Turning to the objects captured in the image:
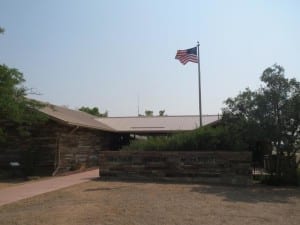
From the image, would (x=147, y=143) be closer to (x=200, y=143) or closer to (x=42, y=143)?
(x=200, y=143)

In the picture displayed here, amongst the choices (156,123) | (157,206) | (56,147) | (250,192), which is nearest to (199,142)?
(250,192)

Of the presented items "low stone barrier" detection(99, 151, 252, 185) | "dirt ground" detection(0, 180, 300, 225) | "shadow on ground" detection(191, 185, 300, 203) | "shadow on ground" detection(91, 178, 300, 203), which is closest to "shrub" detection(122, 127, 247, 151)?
"low stone barrier" detection(99, 151, 252, 185)

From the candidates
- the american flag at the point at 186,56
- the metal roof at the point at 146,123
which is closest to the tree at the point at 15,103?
the metal roof at the point at 146,123

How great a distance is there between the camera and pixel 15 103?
715 inches

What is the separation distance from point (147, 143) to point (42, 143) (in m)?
5.86

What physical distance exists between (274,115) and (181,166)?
4.26 m

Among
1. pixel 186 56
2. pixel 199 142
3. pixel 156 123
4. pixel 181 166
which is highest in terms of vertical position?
pixel 186 56

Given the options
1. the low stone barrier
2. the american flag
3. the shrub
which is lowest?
the low stone barrier

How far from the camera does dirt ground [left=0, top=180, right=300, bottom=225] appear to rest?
9312 mm

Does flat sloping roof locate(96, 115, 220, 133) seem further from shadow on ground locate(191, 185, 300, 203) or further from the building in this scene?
shadow on ground locate(191, 185, 300, 203)

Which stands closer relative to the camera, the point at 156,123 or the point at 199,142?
the point at 199,142

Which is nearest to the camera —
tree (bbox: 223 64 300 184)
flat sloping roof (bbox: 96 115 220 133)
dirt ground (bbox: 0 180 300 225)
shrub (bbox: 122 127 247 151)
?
dirt ground (bbox: 0 180 300 225)

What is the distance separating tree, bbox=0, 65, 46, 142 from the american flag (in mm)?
10224

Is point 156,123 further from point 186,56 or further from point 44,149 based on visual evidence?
point 44,149
